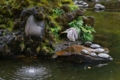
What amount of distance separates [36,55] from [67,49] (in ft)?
4.37

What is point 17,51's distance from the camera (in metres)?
10.1

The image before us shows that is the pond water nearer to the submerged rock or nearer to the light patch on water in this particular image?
the light patch on water

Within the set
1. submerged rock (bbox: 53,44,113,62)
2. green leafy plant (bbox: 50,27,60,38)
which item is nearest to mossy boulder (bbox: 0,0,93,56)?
green leafy plant (bbox: 50,27,60,38)

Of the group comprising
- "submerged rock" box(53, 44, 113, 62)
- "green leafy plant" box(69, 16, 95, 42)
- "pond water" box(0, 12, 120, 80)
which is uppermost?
"green leafy plant" box(69, 16, 95, 42)

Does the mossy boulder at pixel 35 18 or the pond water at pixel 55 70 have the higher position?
the mossy boulder at pixel 35 18

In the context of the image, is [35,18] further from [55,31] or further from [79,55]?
[79,55]

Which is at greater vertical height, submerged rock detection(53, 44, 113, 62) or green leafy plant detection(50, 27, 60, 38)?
green leafy plant detection(50, 27, 60, 38)

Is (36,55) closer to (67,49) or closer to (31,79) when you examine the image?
(67,49)

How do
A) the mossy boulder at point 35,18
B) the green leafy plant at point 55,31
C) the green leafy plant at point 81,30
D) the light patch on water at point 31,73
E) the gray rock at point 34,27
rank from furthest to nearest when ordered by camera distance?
the green leafy plant at point 81,30, the green leafy plant at point 55,31, the gray rock at point 34,27, the mossy boulder at point 35,18, the light patch on water at point 31,73

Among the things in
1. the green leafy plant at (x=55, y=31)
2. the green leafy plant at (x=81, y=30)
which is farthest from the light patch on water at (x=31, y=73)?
the green leafy plant at (x=81, y=30)

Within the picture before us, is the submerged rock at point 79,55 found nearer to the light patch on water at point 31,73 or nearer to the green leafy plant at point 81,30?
the light patch on water at point 31,73

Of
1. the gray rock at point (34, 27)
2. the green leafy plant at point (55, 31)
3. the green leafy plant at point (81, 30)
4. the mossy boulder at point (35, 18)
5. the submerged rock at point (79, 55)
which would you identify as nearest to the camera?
the submerged rock at point (79, 55)

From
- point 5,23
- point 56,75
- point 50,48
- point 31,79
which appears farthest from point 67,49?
point 5,23

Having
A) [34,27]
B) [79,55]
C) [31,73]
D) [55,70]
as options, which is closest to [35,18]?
[34,27]
